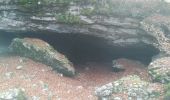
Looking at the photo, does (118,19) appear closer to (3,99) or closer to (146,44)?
(146,44)

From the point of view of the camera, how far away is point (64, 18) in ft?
54.7

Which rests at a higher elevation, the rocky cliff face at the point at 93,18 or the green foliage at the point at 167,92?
the rocky cliff face at the point at 93,18

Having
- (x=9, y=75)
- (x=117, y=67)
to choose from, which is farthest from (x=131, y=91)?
(x=9, y=75)

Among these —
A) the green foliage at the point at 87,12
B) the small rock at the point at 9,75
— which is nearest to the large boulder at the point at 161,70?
the green foliage at the point at 87,12

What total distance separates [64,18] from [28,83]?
11.8 feet

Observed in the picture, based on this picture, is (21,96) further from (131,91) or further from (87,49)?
(87,49)

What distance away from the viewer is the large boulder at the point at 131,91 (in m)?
13.9

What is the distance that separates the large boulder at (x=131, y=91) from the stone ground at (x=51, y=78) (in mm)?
726

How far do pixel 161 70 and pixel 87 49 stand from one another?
4743 mm

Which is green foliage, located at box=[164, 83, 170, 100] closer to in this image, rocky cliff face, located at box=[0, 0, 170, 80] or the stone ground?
the stone ground

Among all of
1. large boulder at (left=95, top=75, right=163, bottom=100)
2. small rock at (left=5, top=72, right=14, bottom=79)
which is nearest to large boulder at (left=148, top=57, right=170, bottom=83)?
large boulder at (left=95, top=75, right=163, bottom=100)

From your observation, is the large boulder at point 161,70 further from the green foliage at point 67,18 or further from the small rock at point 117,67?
the green foliage at point 67,18

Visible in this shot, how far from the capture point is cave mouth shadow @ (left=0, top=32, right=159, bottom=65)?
17469 millimetres

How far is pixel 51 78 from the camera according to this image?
52.2 feet
